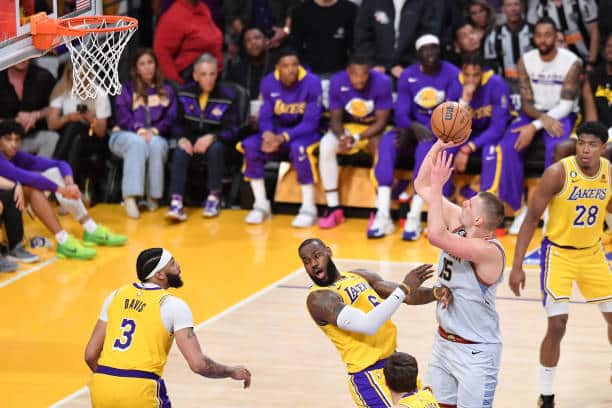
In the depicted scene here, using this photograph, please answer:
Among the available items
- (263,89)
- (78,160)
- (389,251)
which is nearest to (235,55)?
(263,89)

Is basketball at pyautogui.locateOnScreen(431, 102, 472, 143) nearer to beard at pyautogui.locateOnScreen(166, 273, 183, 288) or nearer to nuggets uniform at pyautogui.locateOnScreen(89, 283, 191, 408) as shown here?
beard at pyautogui.locateOnScreen(166, 273, 183, 288)

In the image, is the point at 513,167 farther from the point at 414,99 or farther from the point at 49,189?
the point at 49,189

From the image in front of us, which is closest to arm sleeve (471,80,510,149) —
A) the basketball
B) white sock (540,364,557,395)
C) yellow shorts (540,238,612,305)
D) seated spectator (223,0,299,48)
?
seated spectator (223,0,299,48)

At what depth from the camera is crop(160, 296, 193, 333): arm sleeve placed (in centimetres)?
580

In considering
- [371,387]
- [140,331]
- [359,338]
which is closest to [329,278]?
[359,338]

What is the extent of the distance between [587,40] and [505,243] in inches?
116

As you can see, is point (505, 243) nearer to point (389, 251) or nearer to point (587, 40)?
point (389, 251)

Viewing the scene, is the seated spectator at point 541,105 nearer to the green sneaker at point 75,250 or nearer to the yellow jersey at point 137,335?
the green sneaker at point 75,250

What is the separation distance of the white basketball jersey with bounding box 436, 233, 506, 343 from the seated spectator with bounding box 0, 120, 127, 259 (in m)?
5.86

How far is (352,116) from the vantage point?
12.6 metres

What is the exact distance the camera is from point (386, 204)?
12.1 meters

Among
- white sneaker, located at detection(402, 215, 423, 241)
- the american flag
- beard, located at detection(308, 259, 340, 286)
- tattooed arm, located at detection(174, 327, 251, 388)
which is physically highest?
the american flag

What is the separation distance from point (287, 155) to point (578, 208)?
5.95 m

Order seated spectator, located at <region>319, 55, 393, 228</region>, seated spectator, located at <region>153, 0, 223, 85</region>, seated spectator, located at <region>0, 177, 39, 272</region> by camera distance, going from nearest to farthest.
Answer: seated spectator, located at <region>0, 177, 39, 272</region>, seated spectator, located at <region>319, 55, 393, 228</region>, seated spectator, located at <region>153, 0, 223, 85</region>
